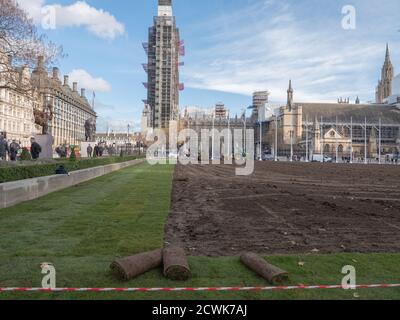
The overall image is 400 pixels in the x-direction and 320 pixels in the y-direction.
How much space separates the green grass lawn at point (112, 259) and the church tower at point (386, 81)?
524 feet

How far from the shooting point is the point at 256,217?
39.7 feet

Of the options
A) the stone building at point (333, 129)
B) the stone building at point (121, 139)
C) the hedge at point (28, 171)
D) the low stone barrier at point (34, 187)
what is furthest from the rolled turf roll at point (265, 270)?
the stone building at point (333, 129)

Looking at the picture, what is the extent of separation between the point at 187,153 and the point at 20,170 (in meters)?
74.5

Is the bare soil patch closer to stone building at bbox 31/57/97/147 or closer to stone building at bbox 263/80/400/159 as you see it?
stone building at bbox 31/57/97/147

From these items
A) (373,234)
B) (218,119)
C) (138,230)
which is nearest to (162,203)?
(138,230)

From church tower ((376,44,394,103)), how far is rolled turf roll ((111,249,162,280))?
16204 centimetres

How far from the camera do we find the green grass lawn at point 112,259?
561cm

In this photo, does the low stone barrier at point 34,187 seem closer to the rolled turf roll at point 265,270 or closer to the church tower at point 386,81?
the rolled turf roll at point 265,270

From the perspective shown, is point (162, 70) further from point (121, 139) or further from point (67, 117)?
point (121, 139)

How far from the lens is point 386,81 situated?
161500 mm

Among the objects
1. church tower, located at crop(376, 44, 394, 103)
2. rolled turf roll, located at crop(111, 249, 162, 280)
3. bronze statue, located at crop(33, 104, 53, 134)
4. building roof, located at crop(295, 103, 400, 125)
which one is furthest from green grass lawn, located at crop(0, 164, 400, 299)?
church tower, located at crop(376, 44, 394, 103)
